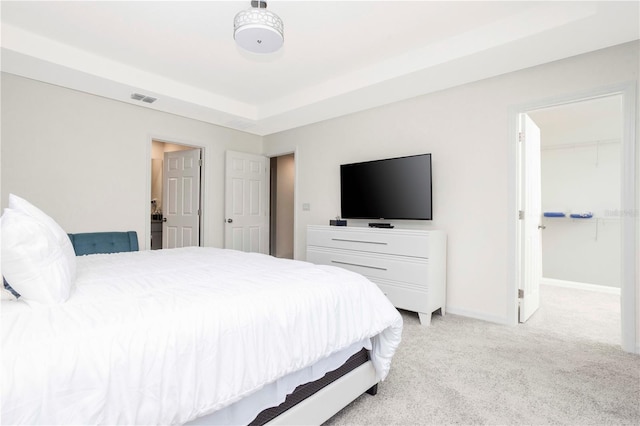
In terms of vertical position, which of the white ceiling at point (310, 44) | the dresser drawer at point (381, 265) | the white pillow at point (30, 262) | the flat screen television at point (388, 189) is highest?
the white ceiling at point (310, 44)

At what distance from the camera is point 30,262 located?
115cm

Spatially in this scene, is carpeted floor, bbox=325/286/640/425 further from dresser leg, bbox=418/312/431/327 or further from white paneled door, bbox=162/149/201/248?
white paneled door, bbox=162/149/201/248

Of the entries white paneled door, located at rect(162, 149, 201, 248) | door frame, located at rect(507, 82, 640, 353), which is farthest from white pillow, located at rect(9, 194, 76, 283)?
door frame, located at rect(507, 82, 640, 353)

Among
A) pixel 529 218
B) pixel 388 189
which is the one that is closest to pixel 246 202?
pixel 388 189

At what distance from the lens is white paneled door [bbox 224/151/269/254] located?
495 centimetres

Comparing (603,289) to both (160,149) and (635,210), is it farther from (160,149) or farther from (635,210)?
(160,149)

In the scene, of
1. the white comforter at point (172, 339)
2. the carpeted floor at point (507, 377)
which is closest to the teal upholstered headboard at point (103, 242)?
the white comforter at point (172, 339)

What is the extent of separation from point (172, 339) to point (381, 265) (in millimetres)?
2647

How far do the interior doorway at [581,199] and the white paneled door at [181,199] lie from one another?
15.8 ft

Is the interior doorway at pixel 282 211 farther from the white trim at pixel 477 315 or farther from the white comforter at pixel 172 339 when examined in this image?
the white comforter at pixel 172 339

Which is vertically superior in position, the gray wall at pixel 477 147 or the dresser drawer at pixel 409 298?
the gray wall at pixel 477 147

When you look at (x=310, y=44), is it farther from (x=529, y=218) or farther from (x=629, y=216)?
(x=629, y=216)

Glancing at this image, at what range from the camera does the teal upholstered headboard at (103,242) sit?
340 centimetres

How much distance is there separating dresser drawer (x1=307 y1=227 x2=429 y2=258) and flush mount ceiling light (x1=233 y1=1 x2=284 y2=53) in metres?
2.07
